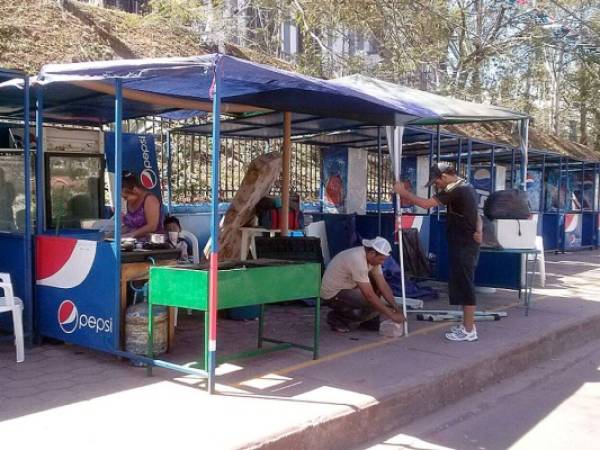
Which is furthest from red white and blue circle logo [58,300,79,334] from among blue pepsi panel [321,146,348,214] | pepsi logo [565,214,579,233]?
pepsi logo [565,214,579,233]

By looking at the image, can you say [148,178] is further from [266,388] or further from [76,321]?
[266,388]

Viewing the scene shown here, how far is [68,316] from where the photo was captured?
5.62 metres

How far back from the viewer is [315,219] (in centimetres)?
988

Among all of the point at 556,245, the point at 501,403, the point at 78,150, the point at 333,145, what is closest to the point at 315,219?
the point at 333,145

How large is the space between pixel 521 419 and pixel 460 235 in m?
2.01

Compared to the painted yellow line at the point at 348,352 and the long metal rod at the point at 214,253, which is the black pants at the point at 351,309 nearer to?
the painted yellow line at the point at 348,352

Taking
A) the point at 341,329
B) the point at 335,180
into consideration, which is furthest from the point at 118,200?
the point at 335,180

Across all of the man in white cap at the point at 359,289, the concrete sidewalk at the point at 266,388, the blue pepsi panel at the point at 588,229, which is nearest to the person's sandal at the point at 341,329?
the man in white cap at the point at 359,289

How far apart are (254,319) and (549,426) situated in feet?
11.2

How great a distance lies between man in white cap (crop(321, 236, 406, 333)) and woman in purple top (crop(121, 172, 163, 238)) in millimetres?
1798

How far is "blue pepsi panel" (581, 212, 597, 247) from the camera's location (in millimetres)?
17031

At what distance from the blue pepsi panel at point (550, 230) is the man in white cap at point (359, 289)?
31.7 ft

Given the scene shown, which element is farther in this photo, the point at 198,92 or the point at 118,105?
the point at 198,92

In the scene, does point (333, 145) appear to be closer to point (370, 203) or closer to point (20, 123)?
point (370, 203)
